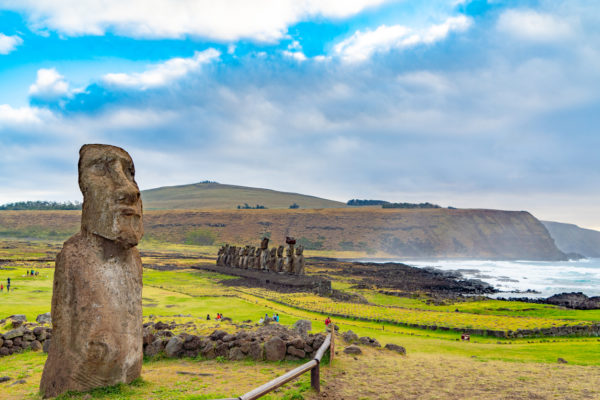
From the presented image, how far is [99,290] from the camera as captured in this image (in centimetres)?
847

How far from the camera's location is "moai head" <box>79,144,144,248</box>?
8.81m

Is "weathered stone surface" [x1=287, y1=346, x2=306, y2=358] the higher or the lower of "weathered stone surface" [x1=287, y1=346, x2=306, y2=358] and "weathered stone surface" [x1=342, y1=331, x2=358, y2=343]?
the higher

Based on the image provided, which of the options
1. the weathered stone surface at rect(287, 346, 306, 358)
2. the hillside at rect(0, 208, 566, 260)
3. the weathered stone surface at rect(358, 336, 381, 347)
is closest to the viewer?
the weathered stone surface at rect(287, 346, 306, 358)

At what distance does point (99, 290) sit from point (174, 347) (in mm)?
4003

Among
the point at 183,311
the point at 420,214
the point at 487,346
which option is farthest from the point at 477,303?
the point at 420,214

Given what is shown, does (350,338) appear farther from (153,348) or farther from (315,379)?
(153,348)

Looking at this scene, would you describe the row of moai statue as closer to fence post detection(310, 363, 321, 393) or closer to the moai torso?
the moai torso

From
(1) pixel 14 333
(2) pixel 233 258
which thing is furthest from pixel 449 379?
(2) pixel 233 258

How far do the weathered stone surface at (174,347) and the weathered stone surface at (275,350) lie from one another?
2499 millimetres

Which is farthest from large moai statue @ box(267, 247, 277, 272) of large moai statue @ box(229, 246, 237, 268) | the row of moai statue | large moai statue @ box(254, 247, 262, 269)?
large moai statue @ box(229, 246, 237, 268)

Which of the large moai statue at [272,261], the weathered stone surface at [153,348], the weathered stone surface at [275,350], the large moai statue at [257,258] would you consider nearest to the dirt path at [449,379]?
the weathered stone surface at [275,350]

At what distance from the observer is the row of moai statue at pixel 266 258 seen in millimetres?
45375

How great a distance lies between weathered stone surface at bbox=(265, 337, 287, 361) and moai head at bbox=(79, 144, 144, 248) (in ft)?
14.3

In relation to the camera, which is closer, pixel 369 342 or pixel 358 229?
pixel 369 342
